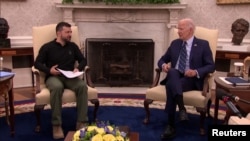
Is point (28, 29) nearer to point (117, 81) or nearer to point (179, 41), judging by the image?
point (117, 81)

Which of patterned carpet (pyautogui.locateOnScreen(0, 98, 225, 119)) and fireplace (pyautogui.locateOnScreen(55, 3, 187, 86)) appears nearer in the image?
patterned carpet (pyautogui.locateOnScreen(0, 98, 225, 119))

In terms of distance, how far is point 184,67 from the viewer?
138 inches

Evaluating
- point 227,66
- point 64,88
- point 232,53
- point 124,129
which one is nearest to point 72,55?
point 64,88

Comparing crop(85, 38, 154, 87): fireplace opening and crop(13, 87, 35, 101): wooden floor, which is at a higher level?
crop(85, 38, 154, 87): fireplace opening

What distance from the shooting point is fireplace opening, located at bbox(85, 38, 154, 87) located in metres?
5.15

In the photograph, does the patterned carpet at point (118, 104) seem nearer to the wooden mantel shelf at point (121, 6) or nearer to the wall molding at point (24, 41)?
the wall molding at point (24, 41)

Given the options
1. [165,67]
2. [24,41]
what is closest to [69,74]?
[165,67]

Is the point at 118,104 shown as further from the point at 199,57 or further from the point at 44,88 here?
the point at 199,57

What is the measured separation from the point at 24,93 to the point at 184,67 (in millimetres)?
2612

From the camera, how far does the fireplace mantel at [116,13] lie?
4.90 metres

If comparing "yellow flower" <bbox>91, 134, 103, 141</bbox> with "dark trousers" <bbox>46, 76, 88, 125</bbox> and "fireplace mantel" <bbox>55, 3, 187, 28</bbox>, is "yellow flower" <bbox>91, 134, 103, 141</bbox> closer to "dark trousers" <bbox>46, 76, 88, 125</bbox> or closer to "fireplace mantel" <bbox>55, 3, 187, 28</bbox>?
"dark trousers" <bbox>46, 76, 88, 125</bbox>

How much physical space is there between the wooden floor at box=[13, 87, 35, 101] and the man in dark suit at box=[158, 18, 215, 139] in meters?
2.16

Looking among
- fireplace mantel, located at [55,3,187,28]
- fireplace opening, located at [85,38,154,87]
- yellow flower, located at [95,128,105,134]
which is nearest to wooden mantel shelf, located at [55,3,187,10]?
fireplace mantel, located at [55,3,187,28]

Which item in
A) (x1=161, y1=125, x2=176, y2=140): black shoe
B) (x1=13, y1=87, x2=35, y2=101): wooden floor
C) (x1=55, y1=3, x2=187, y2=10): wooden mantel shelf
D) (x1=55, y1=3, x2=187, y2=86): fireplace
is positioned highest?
(x1=55, y1=3, x2=187, y2=10): wooden mantel shelf
